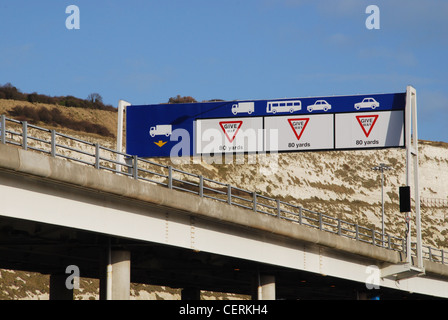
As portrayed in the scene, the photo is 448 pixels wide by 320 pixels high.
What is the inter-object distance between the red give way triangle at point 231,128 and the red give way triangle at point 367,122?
557 centimetres

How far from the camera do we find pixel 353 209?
5157 inches

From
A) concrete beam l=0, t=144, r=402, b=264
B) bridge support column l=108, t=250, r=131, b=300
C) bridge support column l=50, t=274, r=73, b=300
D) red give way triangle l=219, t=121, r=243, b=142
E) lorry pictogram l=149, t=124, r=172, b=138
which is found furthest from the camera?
lorry pictogram l=149, t=124, r=172, b=138

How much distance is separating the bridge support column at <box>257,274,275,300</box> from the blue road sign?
234 inches

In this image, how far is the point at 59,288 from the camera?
127ft

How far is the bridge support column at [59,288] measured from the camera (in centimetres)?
3859

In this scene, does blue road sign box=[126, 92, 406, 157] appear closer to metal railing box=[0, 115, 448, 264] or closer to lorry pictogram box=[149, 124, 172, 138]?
lorry pictogram box=[149, 124, 172, 138]

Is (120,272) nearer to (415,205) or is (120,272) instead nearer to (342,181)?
(415,205)

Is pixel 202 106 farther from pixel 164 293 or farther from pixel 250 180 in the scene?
pixel 250 180

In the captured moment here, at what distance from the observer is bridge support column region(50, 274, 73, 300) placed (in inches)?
1519

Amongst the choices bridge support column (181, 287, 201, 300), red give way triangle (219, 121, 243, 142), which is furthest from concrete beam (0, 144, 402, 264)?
bridge support column (181, 287, 201, 300)

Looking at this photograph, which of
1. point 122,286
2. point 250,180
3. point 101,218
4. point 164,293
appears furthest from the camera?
point 250,180

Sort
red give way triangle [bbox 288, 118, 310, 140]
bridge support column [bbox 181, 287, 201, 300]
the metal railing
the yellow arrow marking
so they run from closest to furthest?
the metal railing → red give way triangle [bbox 288, 118, 310, 140] → the yellow arrow marking → bridge support column [bbox 181, 287, 201, 300]

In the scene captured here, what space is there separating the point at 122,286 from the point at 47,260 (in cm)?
873

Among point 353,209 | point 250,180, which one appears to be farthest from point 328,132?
point 353,209
